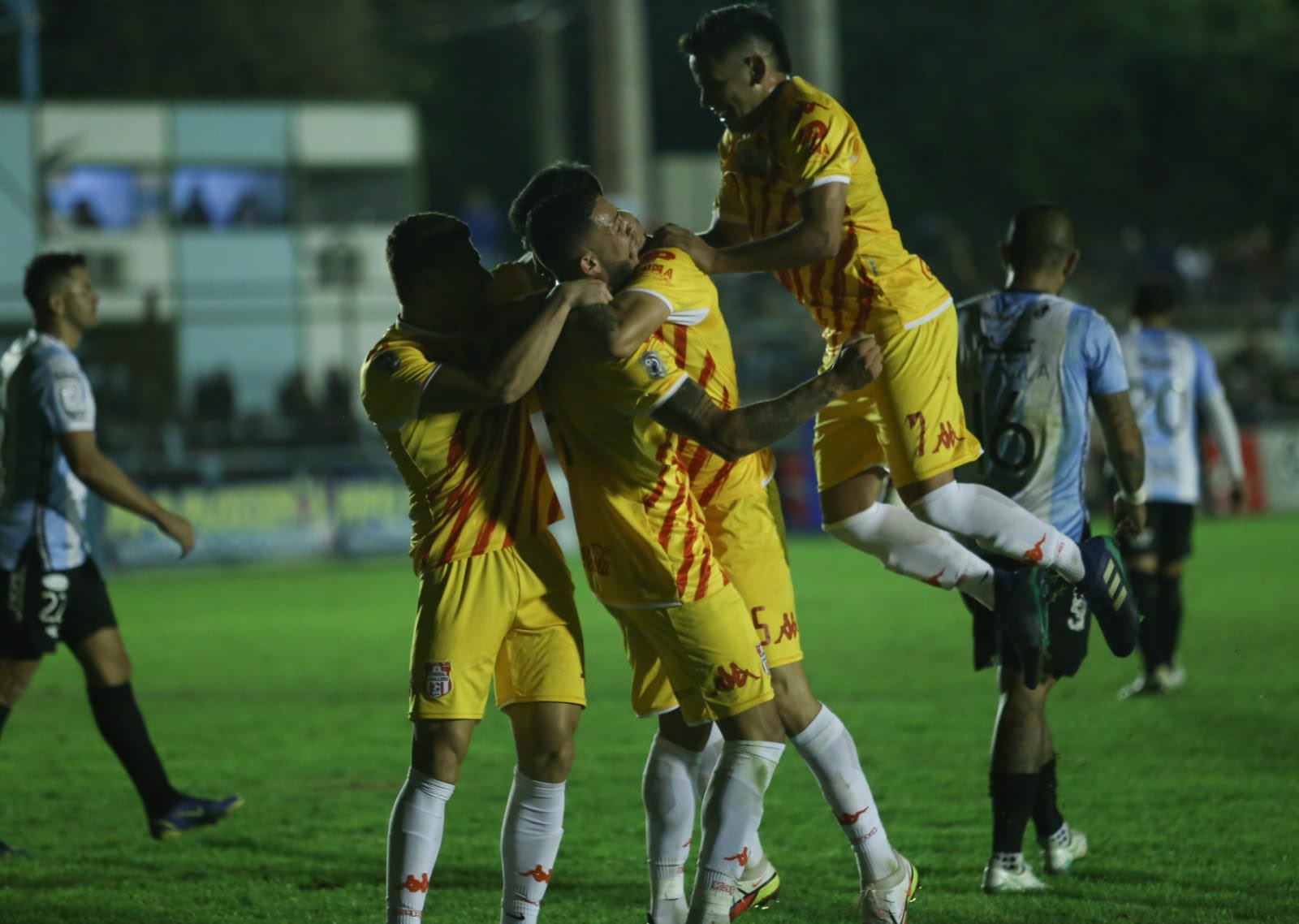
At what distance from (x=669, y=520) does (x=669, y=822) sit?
1.05m

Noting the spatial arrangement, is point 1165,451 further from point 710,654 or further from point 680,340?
point 710,654

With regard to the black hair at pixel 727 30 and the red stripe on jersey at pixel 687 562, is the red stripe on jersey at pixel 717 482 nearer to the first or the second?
the red stripe on jersey at pixel 687 562

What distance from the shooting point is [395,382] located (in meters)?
4.96

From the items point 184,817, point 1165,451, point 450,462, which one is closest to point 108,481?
point 184,817

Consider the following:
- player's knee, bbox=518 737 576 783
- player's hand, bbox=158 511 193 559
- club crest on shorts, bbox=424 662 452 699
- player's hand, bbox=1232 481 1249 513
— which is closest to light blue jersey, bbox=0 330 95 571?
player's hand, bbox=158 511 193 559

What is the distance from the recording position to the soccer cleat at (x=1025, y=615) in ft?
19.1

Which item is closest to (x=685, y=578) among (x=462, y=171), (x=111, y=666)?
(x=111, y=666)

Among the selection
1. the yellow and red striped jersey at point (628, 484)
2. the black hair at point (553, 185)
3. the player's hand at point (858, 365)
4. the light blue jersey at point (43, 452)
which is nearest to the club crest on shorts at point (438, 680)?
the yellow and red striped jersey at point (628, 484)

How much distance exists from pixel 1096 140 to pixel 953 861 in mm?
36682

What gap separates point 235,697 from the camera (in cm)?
1166

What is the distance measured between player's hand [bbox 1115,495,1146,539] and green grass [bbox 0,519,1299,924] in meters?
1.16

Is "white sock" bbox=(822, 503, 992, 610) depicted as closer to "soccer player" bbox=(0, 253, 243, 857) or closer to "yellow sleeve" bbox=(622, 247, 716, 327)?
"yellow sleeve" bbox=(622, 247, 716, 327)

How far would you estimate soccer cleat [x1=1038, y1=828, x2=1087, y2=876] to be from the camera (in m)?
6.22

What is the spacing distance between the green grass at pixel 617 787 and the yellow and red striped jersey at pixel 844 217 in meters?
1.94
